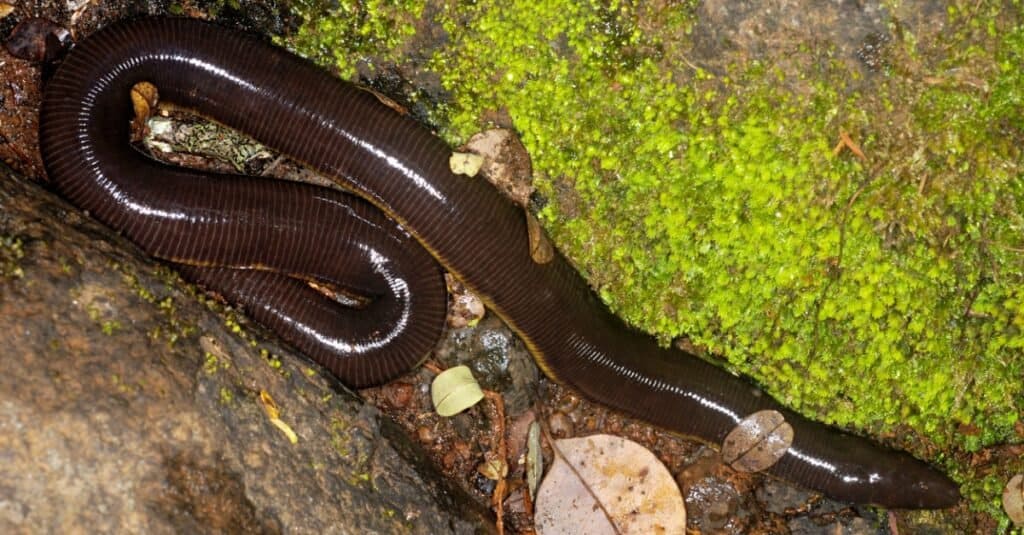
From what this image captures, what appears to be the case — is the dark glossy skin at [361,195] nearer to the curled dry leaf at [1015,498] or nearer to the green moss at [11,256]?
the curled dry leaf at [1015,498]

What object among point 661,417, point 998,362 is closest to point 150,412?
point 661,417

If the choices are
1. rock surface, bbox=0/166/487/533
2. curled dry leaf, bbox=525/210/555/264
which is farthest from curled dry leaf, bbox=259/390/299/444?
curled dry leaf, bbox=525/210/555/264

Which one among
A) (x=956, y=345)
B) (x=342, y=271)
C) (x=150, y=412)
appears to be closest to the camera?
(x=150, y=412)

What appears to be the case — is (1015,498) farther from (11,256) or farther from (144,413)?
(11,256)

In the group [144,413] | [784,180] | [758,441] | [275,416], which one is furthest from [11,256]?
[758,441]

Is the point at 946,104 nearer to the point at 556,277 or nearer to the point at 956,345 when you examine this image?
the point at 956,345

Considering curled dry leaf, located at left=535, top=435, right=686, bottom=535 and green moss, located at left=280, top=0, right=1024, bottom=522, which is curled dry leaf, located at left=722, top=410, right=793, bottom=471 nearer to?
green moss, located at left=280, top=0, right=1024, bottom=522

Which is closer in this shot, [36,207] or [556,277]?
[36,207]
